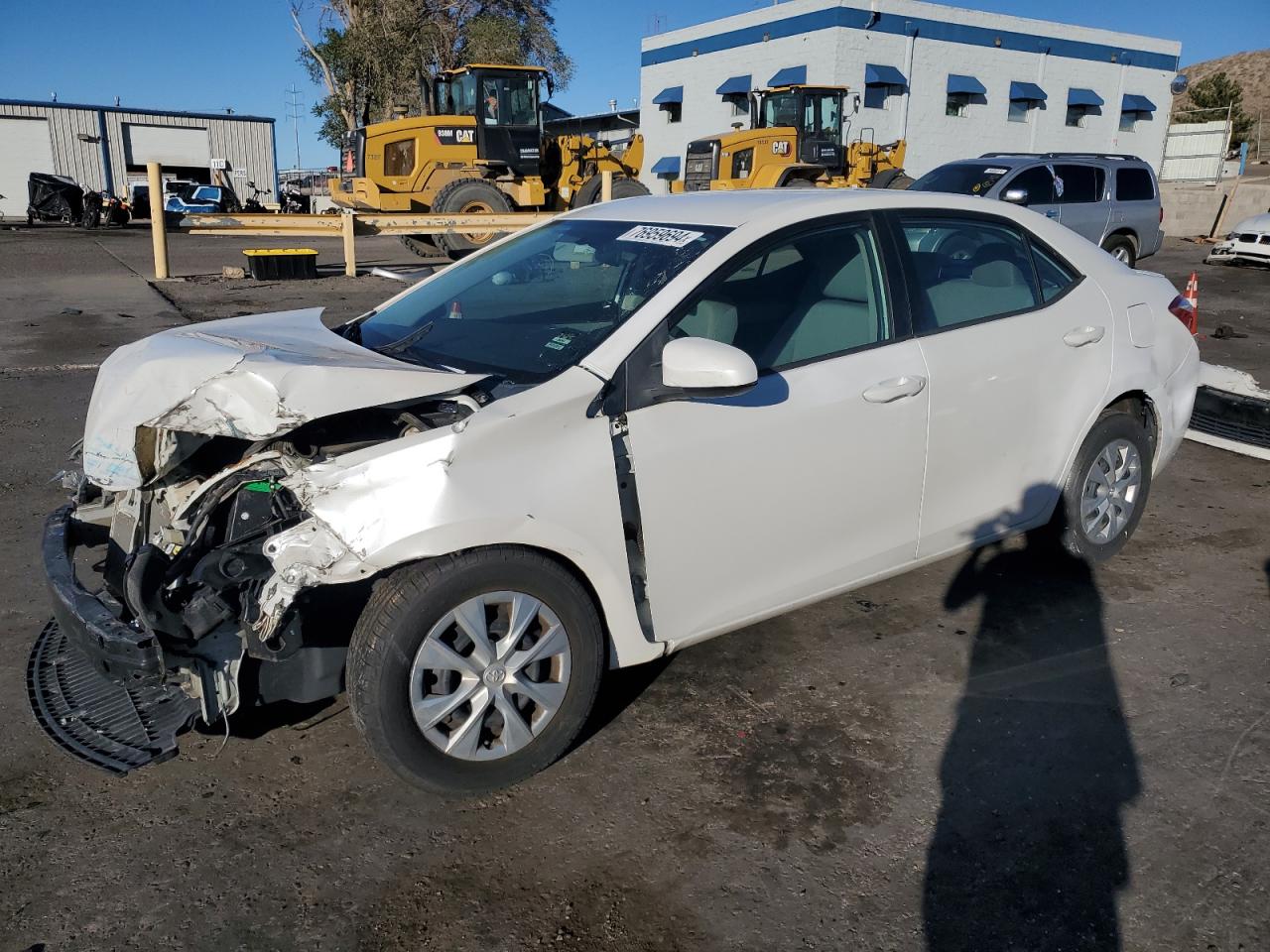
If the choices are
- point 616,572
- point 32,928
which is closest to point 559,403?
point 616,572

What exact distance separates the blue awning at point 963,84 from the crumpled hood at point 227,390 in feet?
110

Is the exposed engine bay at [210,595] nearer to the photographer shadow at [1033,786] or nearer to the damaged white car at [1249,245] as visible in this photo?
the photographer shadow at [1033,786]

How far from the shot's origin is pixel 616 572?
9.93 ft

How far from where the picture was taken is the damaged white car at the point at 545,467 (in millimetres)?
2750

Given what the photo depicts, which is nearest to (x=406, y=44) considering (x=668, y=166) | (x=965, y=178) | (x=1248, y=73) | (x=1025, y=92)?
(x=668, y=166)

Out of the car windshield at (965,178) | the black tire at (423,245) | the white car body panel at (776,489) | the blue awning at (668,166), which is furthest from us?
the blue awning at (668,166)

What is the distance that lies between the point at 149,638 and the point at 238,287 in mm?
13483

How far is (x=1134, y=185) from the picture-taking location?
1546 cm

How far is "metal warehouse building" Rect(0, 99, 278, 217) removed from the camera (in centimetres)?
4709

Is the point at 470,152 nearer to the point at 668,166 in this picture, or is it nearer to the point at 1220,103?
the point at 668,166

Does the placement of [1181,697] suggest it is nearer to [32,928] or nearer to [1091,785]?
[1091,785]

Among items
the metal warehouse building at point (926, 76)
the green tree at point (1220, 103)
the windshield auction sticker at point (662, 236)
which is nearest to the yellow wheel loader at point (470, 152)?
the metal warehouse building at point (926, 76)

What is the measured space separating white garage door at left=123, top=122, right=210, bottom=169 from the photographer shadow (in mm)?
54471

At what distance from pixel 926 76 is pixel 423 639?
33.7 m
